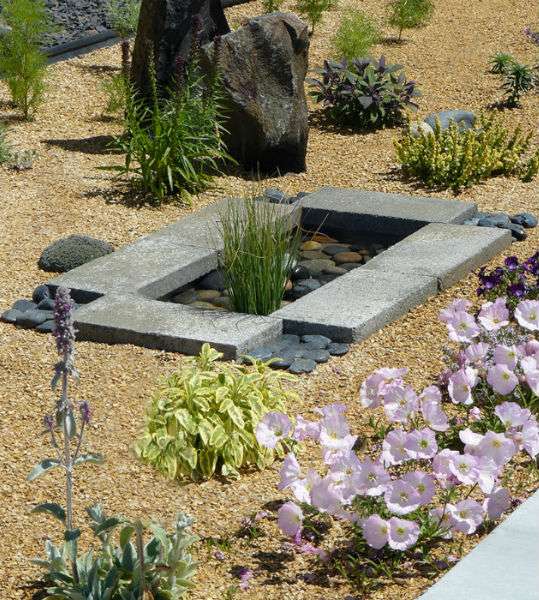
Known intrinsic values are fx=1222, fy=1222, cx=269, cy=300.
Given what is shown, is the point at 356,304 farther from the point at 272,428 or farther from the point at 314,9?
the point at 314,9

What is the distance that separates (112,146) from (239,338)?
358cm

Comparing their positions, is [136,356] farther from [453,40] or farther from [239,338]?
[453,40]

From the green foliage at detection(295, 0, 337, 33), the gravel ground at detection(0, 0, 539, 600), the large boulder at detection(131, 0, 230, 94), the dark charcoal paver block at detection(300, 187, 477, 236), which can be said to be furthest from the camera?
the green foliage at detection(295, 0, 337, 33)

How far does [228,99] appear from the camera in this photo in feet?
26.0

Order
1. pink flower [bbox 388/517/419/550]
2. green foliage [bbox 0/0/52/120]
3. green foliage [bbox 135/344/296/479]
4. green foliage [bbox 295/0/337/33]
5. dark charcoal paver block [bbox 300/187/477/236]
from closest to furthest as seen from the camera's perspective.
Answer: pink flower [bbox 388/517/419/550], green foliage [bbox 135/344/296/479], dark charcoal paver block [bbox 300/187/477/236], green foliage [bbox 0/0/52/120], green foliage [bbox 295/0/337/33]

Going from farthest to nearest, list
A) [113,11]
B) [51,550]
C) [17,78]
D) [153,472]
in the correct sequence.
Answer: [113,11]
[17,78]
[153,472]
[51,550]

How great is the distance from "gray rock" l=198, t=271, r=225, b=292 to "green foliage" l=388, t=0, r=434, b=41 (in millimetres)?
5450

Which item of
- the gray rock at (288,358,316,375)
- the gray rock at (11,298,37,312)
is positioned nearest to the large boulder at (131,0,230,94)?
the gray rock at (11,298,37,312)

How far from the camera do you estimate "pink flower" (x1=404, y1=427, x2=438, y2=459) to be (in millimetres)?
3629

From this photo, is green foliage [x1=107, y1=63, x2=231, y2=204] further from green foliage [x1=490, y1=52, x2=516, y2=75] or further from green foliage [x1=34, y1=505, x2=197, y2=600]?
green foliage [x1=34, y1=505, x2=197, y2=600]

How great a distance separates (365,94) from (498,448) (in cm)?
565

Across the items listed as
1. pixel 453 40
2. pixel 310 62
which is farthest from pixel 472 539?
pixel 453 40

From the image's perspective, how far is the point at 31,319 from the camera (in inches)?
222

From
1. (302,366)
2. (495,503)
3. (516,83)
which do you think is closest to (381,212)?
(302,366)
